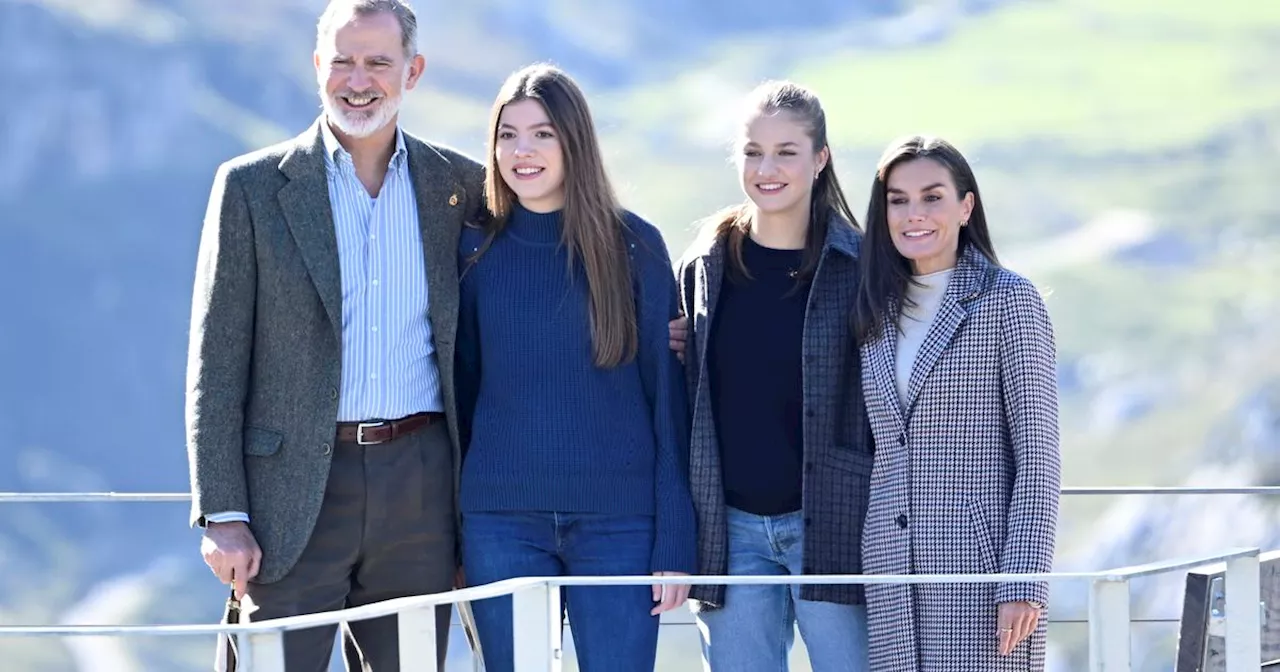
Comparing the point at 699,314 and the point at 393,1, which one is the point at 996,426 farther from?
the point at 393,1

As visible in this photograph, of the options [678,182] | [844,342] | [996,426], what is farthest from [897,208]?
[678,182]

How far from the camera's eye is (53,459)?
19.0m

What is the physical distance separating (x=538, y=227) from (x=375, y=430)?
0.44 m

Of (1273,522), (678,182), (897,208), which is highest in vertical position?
(678,182)

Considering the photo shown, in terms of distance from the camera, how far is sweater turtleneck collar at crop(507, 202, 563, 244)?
270cm

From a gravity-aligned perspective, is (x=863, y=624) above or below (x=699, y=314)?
below

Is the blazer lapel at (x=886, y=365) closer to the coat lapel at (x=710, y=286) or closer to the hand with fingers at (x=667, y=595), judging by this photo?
the coat lapel at (x=710, y=286)

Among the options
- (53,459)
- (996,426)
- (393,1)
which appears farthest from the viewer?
(53,459)

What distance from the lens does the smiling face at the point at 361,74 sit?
2.66 meters

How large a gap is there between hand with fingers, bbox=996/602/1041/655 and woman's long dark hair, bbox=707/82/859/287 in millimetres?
646

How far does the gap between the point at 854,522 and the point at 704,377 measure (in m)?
0.35

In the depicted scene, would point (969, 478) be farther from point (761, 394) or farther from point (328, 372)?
point (328, 372)

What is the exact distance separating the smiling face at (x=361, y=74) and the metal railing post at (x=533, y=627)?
0.85m

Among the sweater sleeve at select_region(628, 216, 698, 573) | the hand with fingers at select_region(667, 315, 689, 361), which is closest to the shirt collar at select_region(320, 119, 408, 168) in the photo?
the sweater sleeve at select_region(628, 216, 698, 573)
